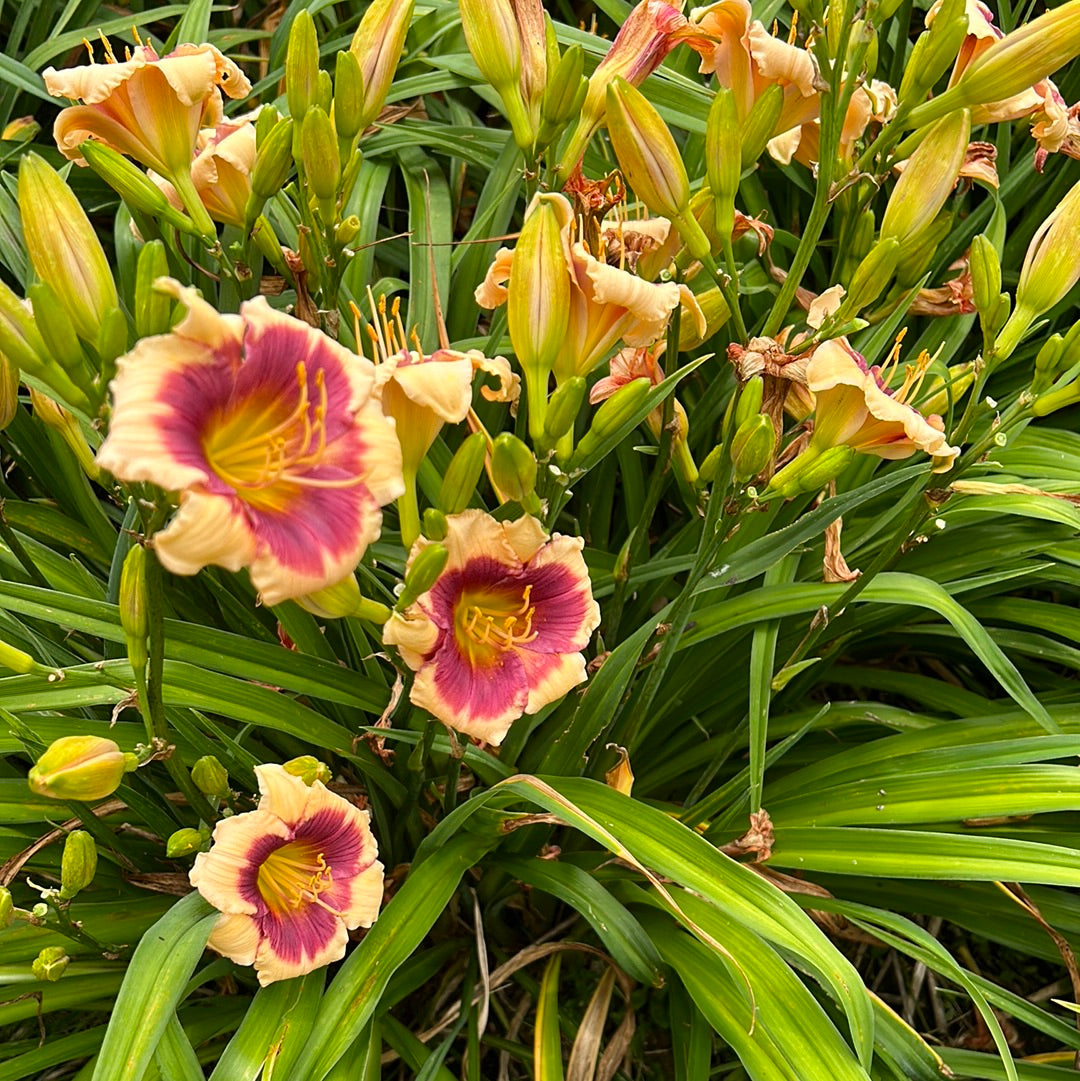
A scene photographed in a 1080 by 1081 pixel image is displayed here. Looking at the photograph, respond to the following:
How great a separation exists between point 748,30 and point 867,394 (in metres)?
0.37

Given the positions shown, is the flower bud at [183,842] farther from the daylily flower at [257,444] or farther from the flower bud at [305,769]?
the daylily flower at [257,444]

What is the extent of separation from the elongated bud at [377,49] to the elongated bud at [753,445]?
0.42m

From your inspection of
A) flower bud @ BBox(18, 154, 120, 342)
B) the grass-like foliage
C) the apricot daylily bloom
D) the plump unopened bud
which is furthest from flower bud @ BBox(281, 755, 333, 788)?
the apricot daylily bloom

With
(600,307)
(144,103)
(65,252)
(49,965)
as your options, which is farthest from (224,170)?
(49,965)

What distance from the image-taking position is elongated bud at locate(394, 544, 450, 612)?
71 centimetres

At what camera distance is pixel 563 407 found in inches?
30.9

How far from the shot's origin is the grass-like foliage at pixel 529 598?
0.74m

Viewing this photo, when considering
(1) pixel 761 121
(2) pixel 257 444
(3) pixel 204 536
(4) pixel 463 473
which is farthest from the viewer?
(1) pixel 761 121

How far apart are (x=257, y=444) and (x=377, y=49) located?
0.42m

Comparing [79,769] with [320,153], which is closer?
[79,769]

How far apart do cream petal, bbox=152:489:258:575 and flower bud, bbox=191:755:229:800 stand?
291mm

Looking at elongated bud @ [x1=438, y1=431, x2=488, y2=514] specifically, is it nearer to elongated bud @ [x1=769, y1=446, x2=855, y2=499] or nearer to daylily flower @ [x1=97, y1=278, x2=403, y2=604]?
daylily flower @ [x1=97, y1=278, x2=403, y2=604]

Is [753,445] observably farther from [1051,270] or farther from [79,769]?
[79,769]

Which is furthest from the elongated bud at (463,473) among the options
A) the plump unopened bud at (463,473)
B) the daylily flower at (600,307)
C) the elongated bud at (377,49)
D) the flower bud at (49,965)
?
the flower bud at (49,965)
